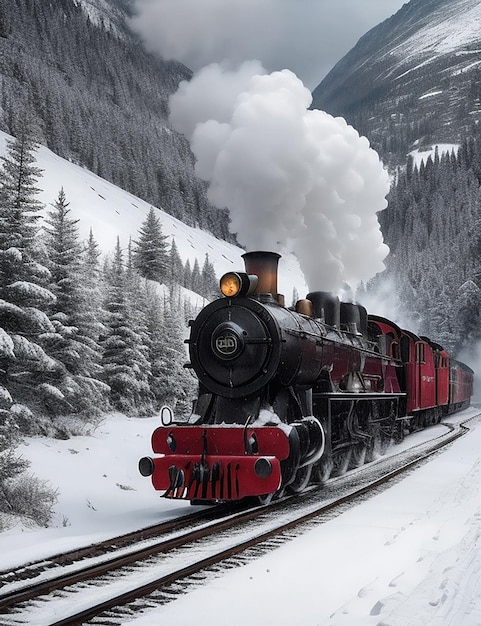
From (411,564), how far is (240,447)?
335 cm

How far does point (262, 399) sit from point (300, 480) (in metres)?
1.92

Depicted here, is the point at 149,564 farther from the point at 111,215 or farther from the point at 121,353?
the point at 111,215

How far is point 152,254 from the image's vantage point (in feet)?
183

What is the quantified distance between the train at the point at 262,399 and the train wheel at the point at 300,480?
0.06 ft

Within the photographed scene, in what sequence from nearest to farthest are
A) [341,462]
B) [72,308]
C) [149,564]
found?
[149,564], [341,462], [72,308]

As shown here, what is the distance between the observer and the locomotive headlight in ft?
31.4

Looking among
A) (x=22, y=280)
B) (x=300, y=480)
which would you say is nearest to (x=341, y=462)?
(x=300, y=480)

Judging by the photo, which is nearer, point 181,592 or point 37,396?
point 181,592

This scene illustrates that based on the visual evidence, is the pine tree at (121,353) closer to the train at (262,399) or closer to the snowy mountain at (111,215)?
the train at (262,399)

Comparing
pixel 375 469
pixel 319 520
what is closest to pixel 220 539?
pixel 319 520

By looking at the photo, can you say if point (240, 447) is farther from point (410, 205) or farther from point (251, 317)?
point (410, 205)

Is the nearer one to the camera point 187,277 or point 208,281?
point 187,277

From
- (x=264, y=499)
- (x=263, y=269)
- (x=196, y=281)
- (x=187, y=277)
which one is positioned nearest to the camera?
(x=264, y=499)

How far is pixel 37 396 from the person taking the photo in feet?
49.1
